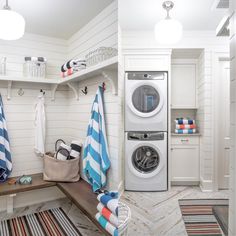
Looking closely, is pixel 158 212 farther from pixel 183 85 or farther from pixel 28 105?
pixel 28 105

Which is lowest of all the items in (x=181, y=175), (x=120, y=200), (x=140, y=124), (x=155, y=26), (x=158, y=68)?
(x=120, y=200)

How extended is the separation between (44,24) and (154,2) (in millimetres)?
390

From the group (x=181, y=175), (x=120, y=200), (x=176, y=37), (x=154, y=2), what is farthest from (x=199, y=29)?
(x=120, y=200)

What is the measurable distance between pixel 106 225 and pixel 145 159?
0.94ft

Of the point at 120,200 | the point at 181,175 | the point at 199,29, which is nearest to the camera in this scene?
the point at 199,29

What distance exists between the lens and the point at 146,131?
65 centimetres

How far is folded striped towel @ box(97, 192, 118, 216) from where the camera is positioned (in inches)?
27.1

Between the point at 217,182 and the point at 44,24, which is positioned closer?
the point at 217,182

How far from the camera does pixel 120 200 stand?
714 mm

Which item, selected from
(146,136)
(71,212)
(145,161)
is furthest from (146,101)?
(71,212)

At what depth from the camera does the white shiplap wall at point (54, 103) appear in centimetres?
66

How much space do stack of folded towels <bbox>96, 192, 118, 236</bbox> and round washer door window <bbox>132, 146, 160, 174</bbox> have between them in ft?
0.47

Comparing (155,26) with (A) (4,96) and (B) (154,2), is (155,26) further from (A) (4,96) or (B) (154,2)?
(A) (4,96)

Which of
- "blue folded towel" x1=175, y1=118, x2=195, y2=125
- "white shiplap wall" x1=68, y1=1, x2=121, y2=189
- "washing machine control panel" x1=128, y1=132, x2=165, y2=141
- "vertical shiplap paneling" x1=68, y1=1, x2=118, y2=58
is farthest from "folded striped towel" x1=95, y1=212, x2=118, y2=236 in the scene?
"vertical shiplap paneling" x1=68, y1=1, x2=118, y2=58
